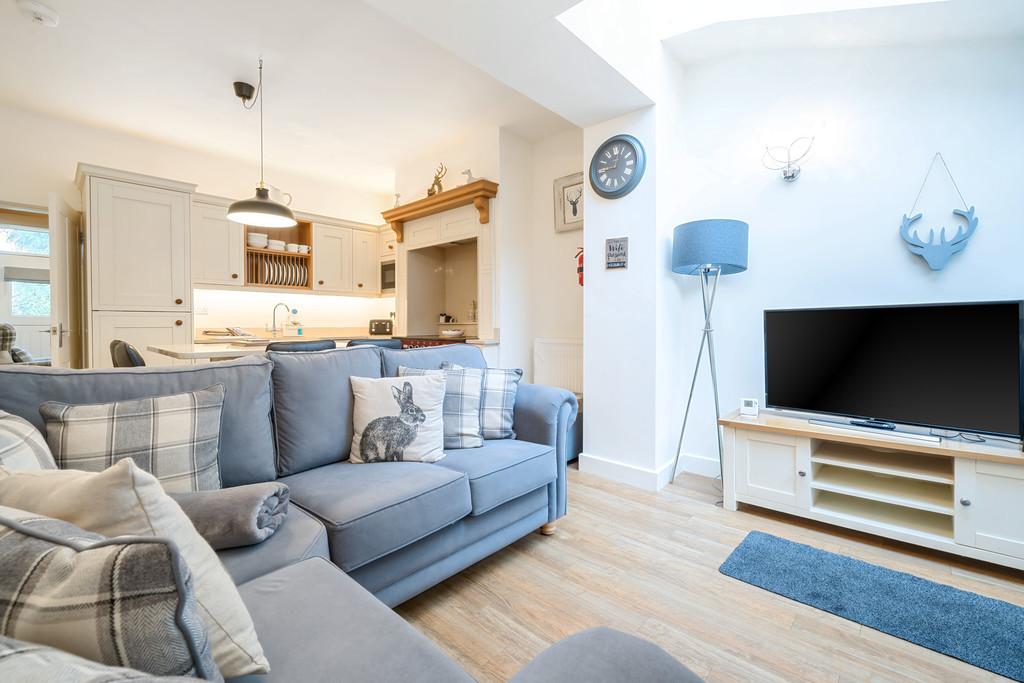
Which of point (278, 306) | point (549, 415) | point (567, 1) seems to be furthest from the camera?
point (278, 306)

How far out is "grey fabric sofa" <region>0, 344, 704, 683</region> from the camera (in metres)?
0.85

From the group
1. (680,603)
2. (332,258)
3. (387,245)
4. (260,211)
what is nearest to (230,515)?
(680,603)

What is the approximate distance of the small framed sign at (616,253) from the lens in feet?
9.60

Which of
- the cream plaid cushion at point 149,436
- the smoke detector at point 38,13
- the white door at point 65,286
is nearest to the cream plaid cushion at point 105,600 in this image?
the cream plaid cushion at point 149,436

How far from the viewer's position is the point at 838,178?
2.57m

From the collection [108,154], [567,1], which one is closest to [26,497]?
[567,1]

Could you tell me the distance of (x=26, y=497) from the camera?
68cm

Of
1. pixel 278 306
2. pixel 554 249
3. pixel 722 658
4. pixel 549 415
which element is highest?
pixel 554 249

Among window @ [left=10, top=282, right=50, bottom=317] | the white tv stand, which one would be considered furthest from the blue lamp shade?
window @ [left=10, top=282, right=50, bottom=317]

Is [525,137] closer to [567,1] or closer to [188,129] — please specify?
[567,1]

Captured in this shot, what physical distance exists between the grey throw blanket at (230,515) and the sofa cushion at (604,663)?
0.82 m

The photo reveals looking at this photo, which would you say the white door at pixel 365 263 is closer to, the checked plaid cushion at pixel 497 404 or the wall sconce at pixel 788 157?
the checked plaid cushion at pixel 497 404

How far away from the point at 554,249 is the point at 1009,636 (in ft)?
11.4

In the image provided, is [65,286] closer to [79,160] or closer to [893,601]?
[79,160]
